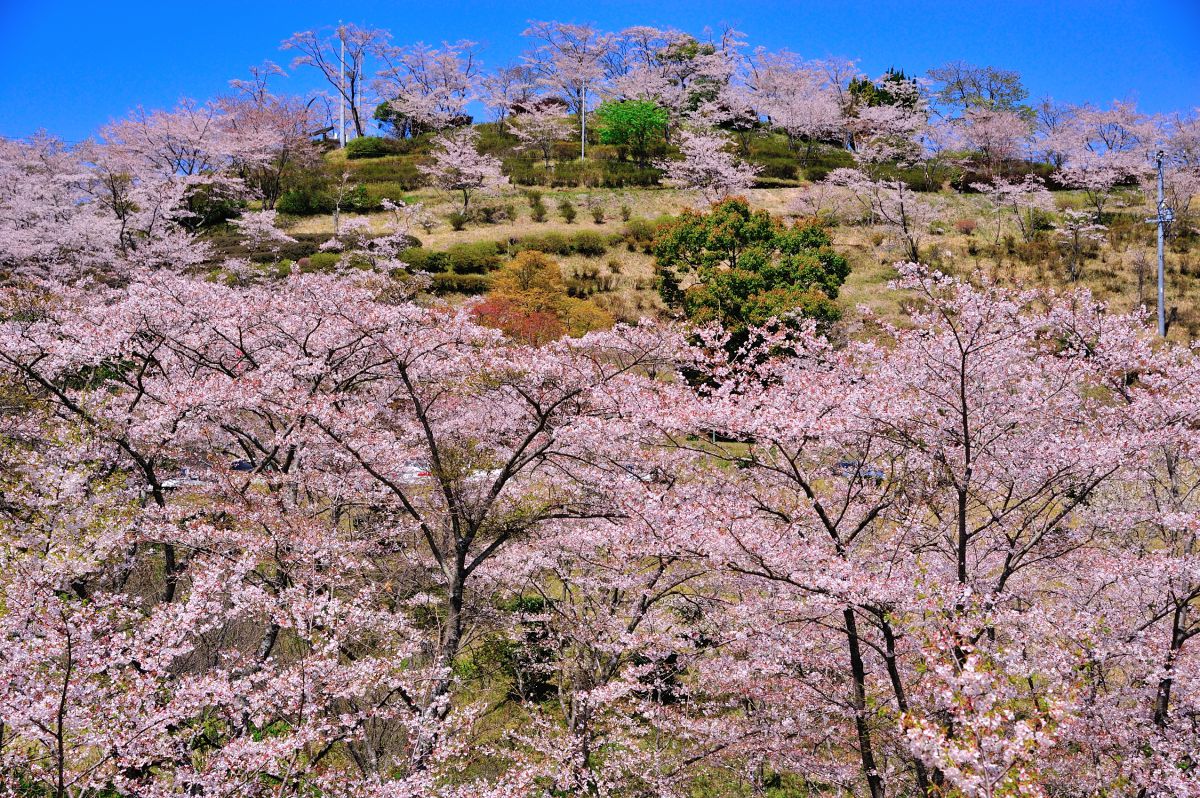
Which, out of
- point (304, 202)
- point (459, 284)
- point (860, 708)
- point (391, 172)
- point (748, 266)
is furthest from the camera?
point (391, 172)

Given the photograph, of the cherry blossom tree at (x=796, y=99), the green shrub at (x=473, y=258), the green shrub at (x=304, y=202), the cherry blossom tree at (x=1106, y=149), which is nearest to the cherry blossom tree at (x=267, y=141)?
the green shrub at (x=304, y=202)

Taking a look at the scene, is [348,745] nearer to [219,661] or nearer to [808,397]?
[219,661]

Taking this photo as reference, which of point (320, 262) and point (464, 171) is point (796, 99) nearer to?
point (464, 171)

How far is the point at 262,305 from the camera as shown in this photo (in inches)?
433

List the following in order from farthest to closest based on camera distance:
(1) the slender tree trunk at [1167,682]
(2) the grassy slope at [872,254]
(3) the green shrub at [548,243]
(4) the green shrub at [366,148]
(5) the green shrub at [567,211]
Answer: (4) the green shrub at [366,148] → (5) the green shrub at [567,211] → (3) the green shrub at [548,243] → (2) the grassy slope at [872,254] → (1) the slender tree trunk at [1167,682]

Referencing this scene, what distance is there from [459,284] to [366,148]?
2618 centimetres

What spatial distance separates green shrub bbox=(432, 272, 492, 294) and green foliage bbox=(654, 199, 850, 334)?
8162 millimetres

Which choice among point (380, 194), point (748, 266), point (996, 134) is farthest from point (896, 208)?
point (380, 194)

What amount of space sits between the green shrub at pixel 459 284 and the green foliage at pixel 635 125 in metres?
22.0

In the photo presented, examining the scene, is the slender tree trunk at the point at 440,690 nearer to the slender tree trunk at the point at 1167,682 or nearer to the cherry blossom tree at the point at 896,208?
the slender tree trunk at the point at 1167,682

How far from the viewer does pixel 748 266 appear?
23.0 meters

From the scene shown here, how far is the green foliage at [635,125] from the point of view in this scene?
150ft

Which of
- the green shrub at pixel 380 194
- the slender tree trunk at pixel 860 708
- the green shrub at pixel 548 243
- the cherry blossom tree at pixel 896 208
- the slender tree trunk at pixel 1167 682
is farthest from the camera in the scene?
the green shrub at pixel 380 194

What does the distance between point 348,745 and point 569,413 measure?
4851mm
